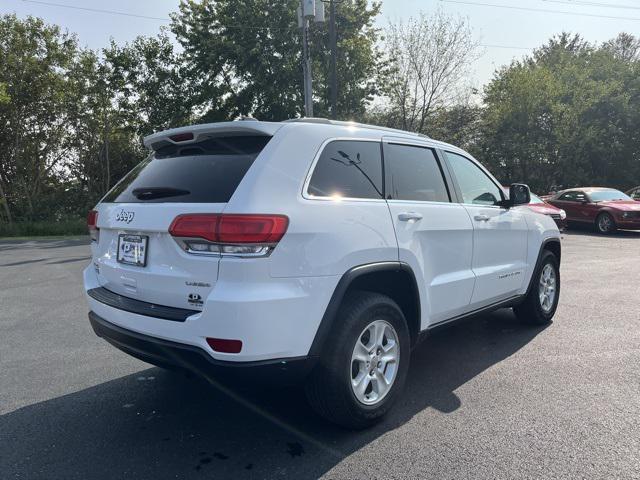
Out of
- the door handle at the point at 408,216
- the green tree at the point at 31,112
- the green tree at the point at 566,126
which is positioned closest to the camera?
the door handle at the point at 408,216

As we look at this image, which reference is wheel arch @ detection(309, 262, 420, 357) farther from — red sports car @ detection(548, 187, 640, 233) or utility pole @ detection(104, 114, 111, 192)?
utility pole @ detection(104, 114, 111, 192)

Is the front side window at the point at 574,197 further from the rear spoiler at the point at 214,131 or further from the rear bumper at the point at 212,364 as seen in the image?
the rear bumper at the point at 212,364

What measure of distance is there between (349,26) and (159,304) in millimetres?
21340

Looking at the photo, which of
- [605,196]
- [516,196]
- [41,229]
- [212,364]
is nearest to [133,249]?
[212,364]

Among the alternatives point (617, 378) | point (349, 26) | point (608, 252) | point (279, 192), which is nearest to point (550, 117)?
point (349, 26)

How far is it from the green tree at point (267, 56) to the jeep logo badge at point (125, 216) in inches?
726

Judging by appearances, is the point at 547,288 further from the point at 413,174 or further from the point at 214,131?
the point at 214,131

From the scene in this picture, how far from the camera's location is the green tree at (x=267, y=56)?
Result: 68.6ft

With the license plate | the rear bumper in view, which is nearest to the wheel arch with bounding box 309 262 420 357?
the rear bumper

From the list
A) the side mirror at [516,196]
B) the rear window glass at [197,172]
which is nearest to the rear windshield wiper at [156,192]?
the rear window glass at [197,172]

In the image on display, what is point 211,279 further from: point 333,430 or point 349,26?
point 349,26

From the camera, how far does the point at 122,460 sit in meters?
2.74

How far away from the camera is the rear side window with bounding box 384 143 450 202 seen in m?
3.46

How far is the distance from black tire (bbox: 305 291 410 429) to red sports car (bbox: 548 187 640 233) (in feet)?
46.4
